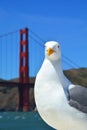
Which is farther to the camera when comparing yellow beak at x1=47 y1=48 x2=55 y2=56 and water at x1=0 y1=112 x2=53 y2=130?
water at x1=0 y1=112 x2=53 y2=130

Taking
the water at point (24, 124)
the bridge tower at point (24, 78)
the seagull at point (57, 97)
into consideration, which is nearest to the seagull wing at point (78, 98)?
the seagull at point (57, 97)

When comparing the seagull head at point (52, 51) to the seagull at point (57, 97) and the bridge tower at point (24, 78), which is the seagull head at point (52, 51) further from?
the bridge tower at point (24, 78)

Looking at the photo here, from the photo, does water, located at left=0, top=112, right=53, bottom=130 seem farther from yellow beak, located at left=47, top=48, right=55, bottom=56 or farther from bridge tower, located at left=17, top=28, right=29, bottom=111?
yellow beak, located at left=47, top=48, right=55, bottom=56

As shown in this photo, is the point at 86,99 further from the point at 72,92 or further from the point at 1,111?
the point at 1,111

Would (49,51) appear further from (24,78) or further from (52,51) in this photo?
(24,78)

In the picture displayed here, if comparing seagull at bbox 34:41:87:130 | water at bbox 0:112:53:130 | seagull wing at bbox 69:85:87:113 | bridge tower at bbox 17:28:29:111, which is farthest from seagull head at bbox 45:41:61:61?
bridge tower at bbox 17:28:29:111

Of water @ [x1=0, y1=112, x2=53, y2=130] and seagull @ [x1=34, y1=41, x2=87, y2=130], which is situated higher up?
seagull @ [x1=34, y1=41, x2=87, y2=130]

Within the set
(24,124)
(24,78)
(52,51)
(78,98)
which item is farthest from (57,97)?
(24,78)

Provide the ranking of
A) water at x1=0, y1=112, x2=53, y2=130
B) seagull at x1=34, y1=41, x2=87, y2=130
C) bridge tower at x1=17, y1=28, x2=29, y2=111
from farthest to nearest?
bridge tower at x1=17, y1=28, x2=29, y2=111 → water at x1=0, y1=112, x2=53, y2=130 → seagull at x1=34, y1=41, x2=87, y2=130

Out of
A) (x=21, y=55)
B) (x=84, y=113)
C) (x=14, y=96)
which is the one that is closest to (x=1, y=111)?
(x=14, y=96)
